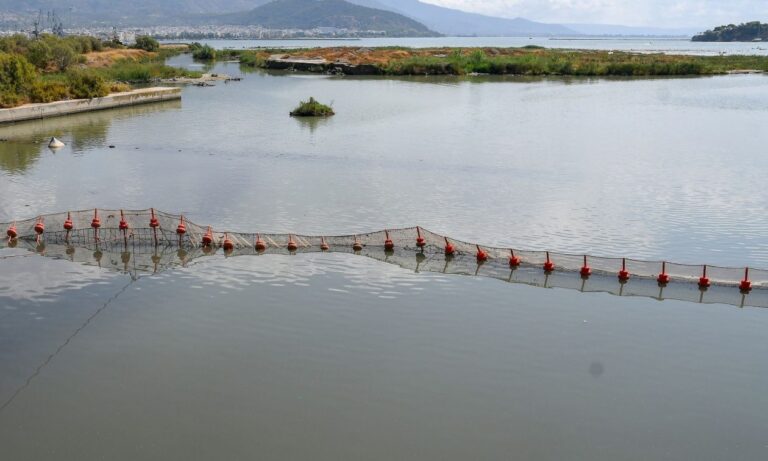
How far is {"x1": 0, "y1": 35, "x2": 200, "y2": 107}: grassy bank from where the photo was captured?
194 ft

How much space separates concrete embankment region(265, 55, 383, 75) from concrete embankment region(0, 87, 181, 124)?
46950 millimetres

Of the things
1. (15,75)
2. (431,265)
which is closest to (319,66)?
(15,75)

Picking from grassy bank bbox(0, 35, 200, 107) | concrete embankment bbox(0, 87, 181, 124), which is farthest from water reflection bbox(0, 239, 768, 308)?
grassy bank bbox(0, 35, 200, 107)

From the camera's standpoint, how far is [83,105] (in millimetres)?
62625

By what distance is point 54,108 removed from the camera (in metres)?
59.6

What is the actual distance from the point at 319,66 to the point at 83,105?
6830 centimetres

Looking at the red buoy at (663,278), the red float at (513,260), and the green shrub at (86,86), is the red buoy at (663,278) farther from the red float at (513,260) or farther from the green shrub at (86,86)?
the green shrub at (86,86)

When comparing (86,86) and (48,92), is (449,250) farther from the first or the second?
(86,86)

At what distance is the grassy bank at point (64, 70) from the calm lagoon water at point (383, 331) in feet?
67.3

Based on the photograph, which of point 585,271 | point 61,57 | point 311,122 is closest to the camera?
point 585,271

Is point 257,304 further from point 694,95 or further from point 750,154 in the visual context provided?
point 694,95

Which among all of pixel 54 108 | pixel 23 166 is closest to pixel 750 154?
pixel 23 166

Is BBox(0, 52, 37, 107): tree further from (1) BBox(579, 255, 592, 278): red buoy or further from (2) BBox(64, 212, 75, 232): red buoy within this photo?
(1) BBox(579, 255, 592, 278): red buoy

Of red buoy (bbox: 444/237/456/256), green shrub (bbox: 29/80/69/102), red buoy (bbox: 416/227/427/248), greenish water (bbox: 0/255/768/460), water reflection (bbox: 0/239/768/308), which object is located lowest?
greenish water (bbox: 0/255/768/460)
